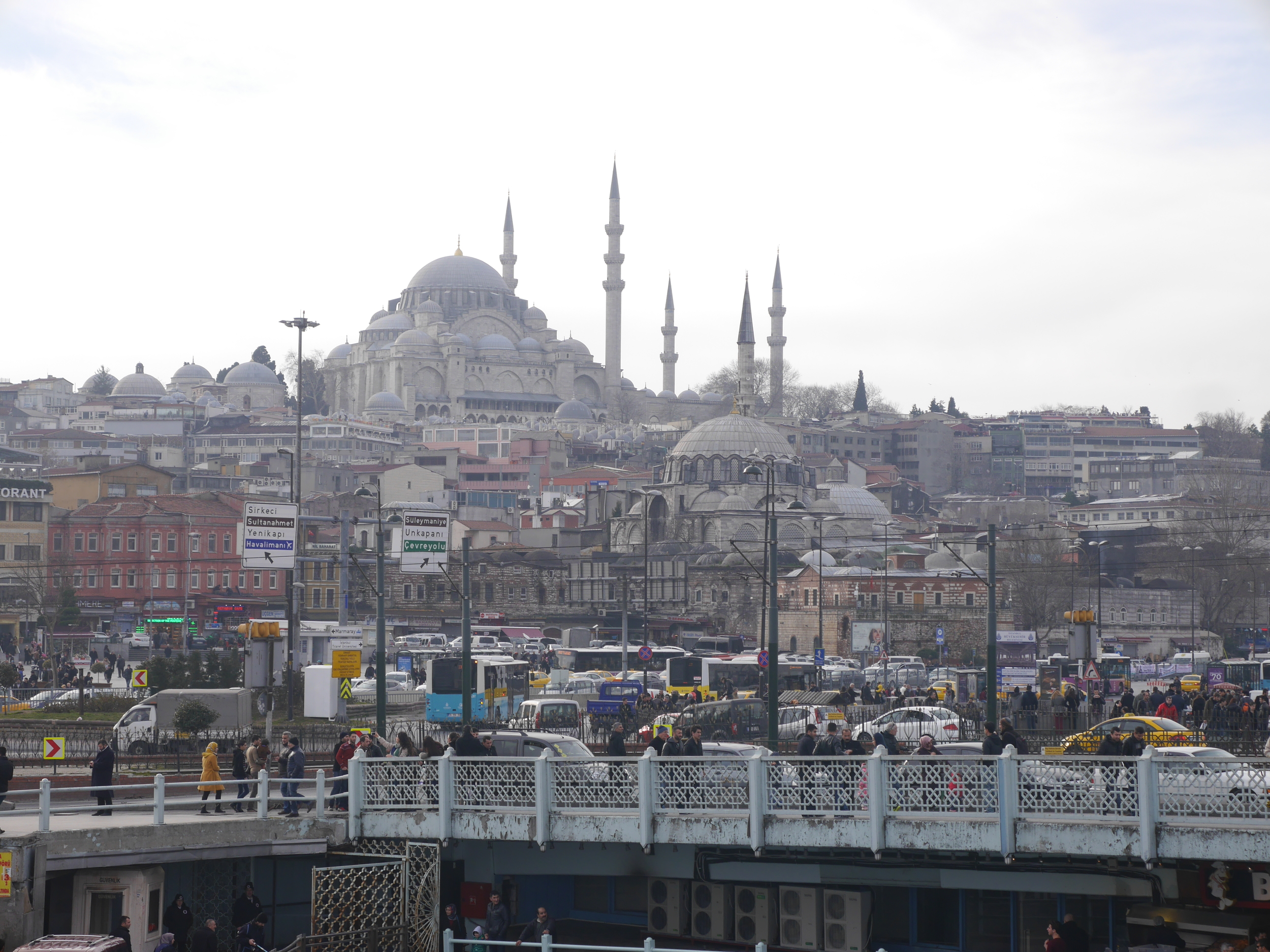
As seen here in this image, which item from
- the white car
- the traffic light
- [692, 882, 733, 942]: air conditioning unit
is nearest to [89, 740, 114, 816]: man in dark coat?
[692, 882, 733, 942]: air conditioning unit

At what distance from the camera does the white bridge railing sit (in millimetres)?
12555

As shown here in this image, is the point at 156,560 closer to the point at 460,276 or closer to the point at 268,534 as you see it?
the point at 268,534

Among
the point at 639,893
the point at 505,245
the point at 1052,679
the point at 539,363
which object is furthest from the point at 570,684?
the point at 505,245

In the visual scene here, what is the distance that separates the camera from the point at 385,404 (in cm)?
12588

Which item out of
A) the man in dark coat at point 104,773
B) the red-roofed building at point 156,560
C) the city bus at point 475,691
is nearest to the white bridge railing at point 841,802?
the man in dark coat at point 104,773

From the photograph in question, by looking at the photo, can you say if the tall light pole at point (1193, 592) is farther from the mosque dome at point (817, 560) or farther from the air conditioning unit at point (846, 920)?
the air conditioning unit at point (846, 920)

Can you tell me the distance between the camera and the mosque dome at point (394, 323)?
453ft

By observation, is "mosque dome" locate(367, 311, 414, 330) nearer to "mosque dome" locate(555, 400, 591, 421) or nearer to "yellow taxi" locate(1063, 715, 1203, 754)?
"mosque dome" locate(555, 400, 591, 421)

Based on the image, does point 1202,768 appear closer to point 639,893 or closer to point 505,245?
point 639,893

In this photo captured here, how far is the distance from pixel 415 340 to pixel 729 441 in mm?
50298

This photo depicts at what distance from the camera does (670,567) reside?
68812 millimetres

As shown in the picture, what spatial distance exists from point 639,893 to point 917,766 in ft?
12.5

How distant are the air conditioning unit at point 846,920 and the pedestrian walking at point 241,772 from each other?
5.83m

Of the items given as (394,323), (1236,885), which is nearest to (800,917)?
(1236,885)
